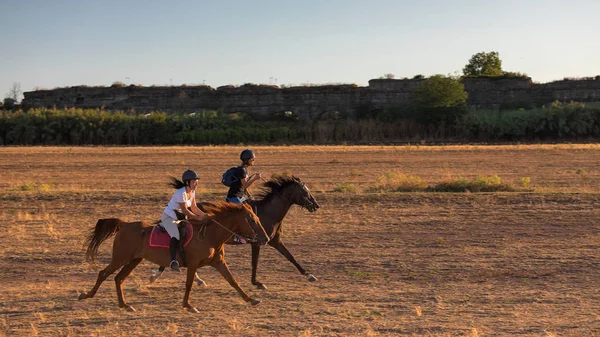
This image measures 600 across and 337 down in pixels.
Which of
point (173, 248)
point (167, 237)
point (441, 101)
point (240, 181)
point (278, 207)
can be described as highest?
point (441, 101)

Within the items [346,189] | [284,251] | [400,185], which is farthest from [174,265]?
[400,185]

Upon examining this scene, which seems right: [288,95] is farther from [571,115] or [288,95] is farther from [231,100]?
[571,115]

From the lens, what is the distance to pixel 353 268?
40.5 ft

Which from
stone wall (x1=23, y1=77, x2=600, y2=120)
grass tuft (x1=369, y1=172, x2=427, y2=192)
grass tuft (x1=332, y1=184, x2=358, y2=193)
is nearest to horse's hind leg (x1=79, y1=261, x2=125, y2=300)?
grass tuft (x1=332, y1=184, x2=358, y2=193)

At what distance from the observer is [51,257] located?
1330 centimetres

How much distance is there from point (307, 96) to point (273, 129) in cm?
870

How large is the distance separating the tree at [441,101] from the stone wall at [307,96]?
Result: 4.15 meters

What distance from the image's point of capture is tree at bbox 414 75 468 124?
188ft

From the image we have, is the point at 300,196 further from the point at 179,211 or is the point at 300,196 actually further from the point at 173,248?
the point at 173,248

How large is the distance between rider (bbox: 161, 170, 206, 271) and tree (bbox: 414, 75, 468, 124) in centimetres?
4893

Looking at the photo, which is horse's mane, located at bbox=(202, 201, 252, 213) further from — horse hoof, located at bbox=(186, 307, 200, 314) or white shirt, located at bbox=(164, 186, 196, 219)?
horse hoof, located at bbox=(186, 307, 200, 314)

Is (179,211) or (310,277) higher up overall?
(179,211)

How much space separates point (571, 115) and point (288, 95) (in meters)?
23.8

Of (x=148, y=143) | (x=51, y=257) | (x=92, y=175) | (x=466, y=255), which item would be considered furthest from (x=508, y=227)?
(x=148, y=143)
